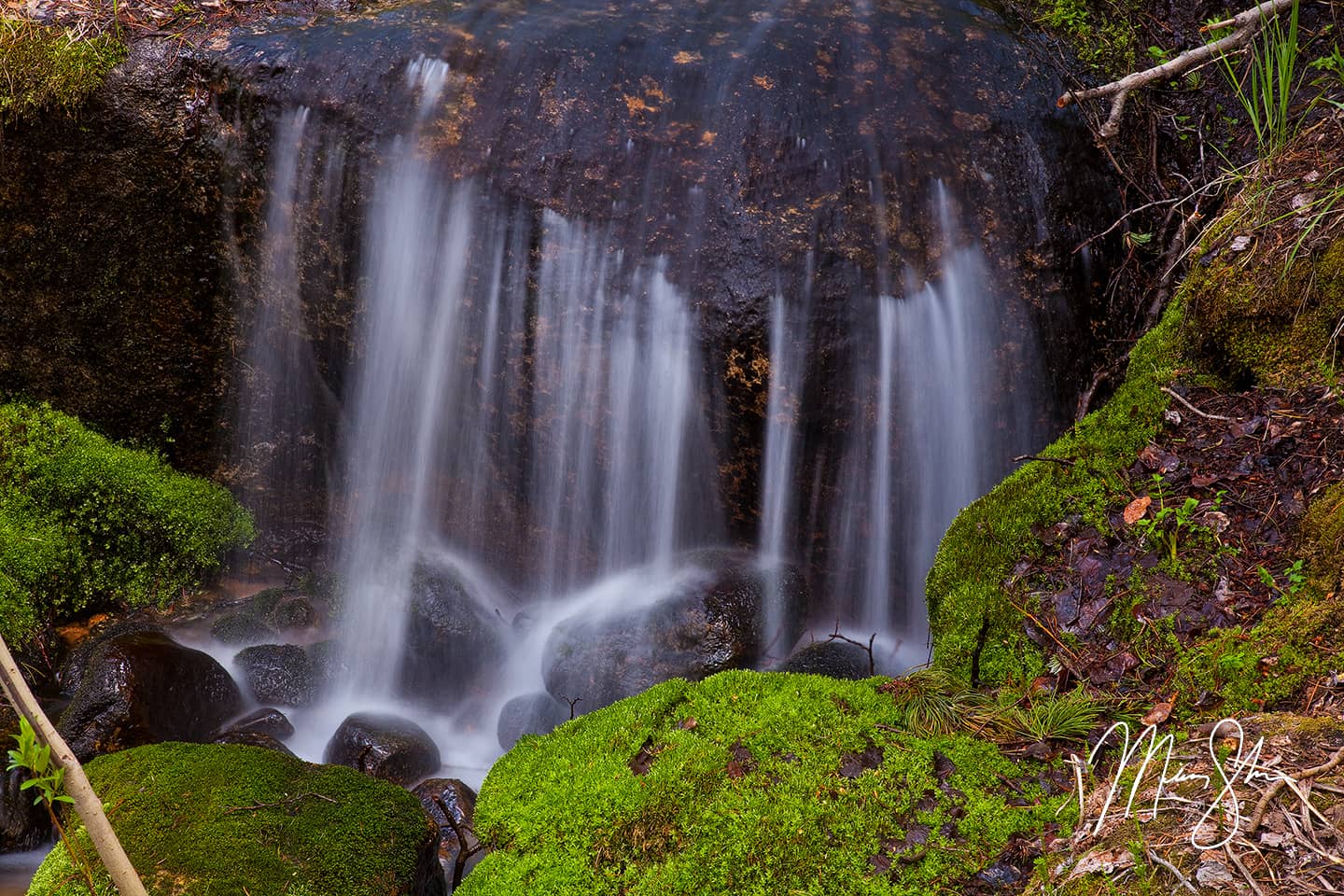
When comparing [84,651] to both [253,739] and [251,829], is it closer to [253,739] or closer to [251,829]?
[253,739]

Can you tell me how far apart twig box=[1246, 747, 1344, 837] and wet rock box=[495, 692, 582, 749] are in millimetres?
4366

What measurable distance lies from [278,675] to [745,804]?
4641 mm

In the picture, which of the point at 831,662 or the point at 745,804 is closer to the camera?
the point at 745,804

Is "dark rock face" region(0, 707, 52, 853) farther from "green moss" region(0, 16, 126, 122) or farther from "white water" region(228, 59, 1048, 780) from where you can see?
"green moss" region(0, 16, 126, 122)

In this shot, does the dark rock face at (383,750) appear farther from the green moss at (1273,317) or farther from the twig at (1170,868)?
the green moss at (1273,317)

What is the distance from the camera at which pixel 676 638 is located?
19.4 feet

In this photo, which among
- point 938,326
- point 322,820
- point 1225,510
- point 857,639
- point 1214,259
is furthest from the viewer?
point 857,639

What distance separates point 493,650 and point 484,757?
89 centimetres

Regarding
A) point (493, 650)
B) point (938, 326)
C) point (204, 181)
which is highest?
point (204, 181)

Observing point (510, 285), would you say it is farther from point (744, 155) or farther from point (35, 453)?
point (35, 453)

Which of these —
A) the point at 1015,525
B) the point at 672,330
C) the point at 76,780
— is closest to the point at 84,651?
the point at 672,330

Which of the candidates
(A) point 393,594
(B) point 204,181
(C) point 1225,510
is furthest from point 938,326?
(B) point 204,181

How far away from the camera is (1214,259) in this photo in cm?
439
